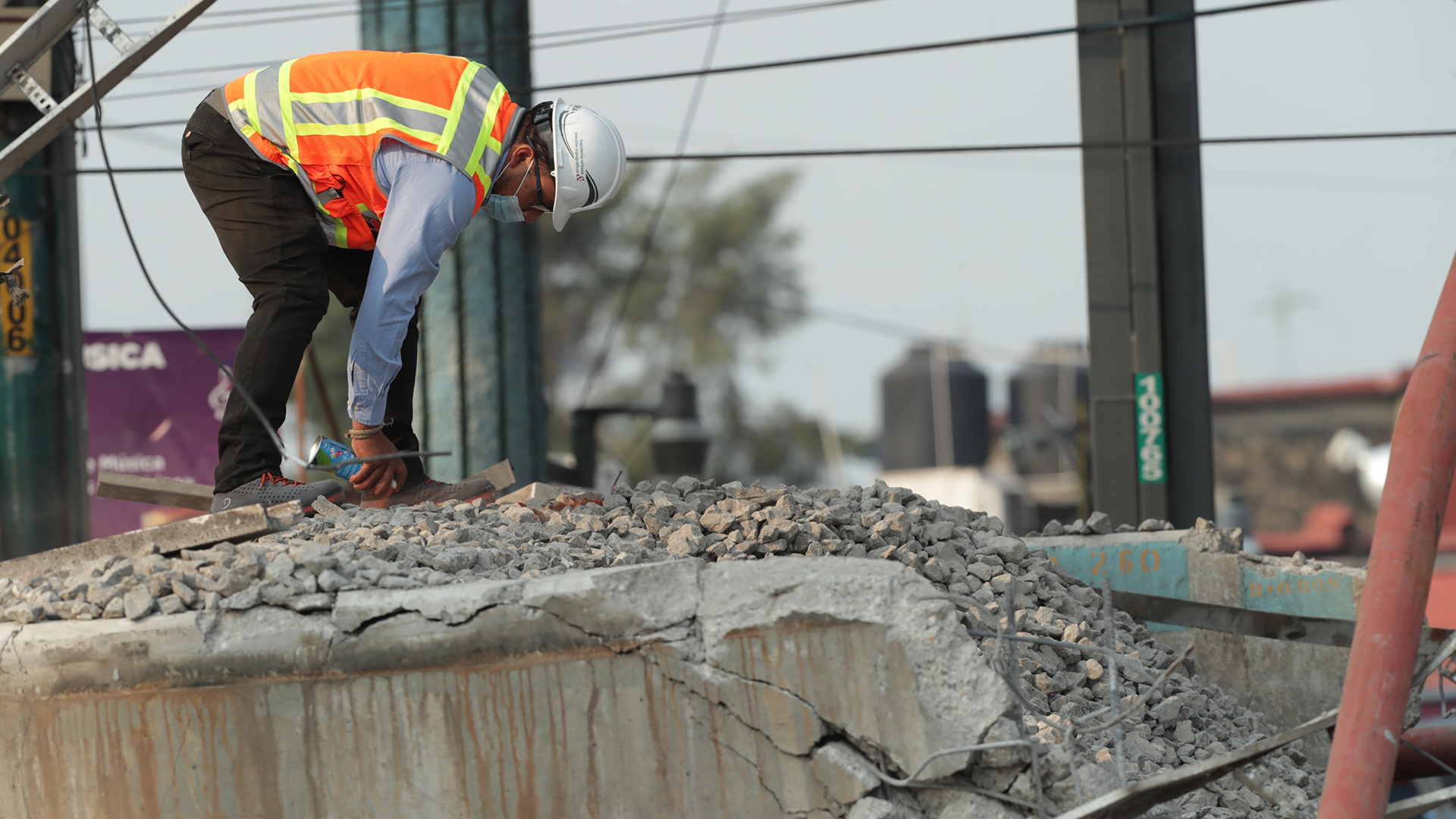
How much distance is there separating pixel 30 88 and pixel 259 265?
63.5 inches

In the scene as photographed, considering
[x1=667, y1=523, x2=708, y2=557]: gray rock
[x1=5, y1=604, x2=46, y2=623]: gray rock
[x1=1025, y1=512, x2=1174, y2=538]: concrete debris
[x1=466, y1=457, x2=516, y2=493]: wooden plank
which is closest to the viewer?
[x1=5, y1=604, x2=46, y2=623]: gray rock

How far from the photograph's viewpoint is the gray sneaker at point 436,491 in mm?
3498

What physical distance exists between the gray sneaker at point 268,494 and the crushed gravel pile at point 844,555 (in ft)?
0.52

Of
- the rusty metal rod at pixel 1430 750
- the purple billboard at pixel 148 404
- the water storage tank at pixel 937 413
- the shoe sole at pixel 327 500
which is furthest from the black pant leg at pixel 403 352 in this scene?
the water storage tank at pixel 937 413

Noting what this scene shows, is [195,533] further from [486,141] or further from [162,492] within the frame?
[486,141]

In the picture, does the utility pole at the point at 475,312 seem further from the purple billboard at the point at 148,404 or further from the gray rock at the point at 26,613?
the gray rock at the point at 26,613

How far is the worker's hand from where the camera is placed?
3262 mm

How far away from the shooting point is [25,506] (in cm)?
598

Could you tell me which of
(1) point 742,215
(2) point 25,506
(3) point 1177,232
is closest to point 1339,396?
(1) point 742,215

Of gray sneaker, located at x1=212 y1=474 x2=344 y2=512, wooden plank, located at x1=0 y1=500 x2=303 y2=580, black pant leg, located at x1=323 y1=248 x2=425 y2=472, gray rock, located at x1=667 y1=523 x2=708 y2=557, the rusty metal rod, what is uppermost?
black pant leg, located at x1=323 y1=248 x2=425 y2=472

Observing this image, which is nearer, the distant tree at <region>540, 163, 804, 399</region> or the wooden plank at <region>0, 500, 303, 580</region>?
the wooden plank at <region>0, 500, 303, 580</region>

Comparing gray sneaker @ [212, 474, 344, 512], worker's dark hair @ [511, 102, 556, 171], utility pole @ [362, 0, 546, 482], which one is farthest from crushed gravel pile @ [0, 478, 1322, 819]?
utility pole @ [362, 0, 546, 482]

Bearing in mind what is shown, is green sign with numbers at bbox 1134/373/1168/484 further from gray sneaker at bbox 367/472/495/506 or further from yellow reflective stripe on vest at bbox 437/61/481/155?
yellow reflective stripe on vest at bbox 437/61/481/155

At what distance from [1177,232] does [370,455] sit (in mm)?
4558
